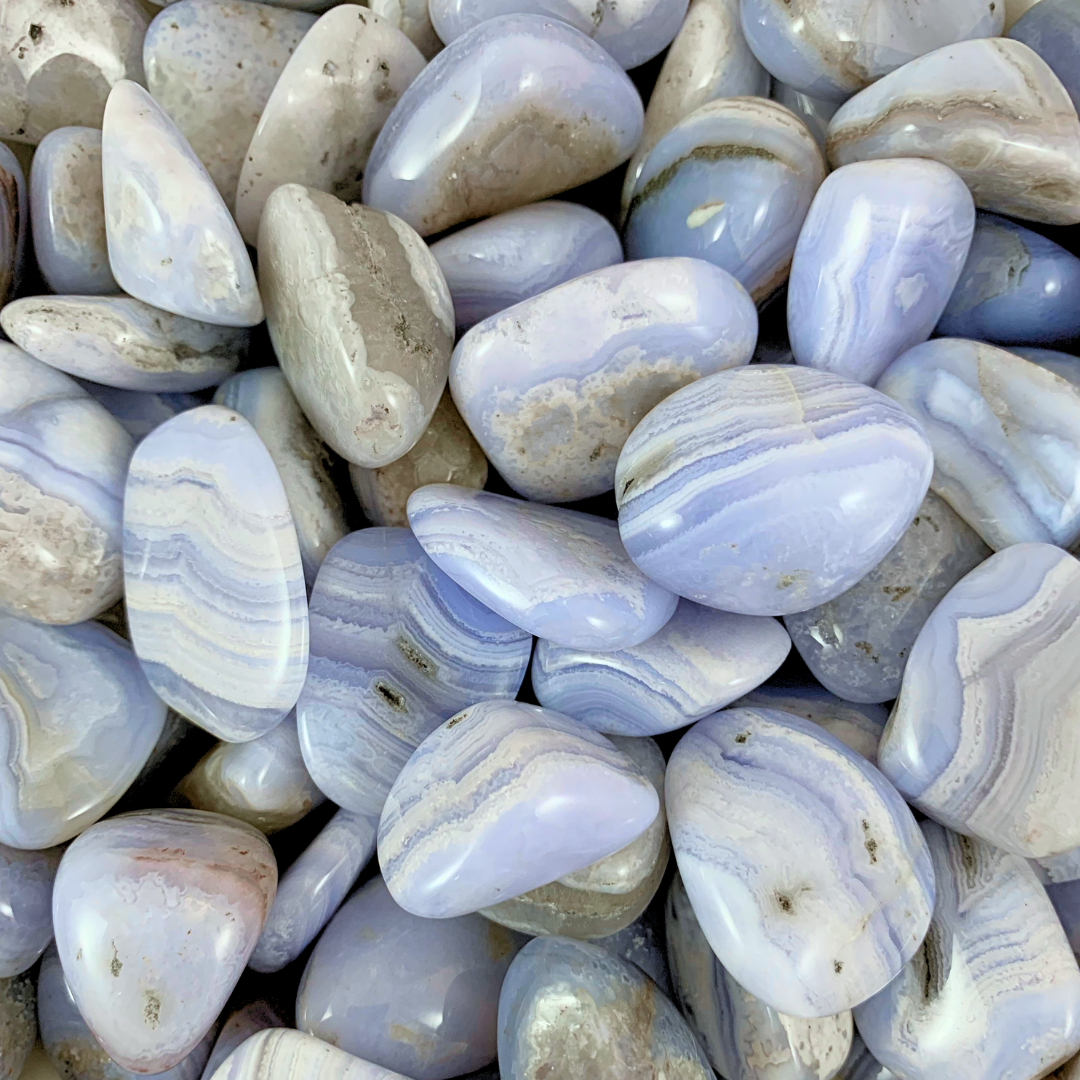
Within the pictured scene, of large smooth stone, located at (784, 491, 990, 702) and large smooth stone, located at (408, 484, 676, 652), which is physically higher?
large smooth stone, located at (408, 484, 676, 652)

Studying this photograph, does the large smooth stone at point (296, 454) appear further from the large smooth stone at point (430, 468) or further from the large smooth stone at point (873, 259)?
the large smooth stone at point (873, 259)

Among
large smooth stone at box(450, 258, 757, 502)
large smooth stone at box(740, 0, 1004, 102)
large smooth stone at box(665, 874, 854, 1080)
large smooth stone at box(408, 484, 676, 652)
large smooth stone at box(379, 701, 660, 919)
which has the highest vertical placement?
large smooth stone at box(740, 0, 1004, 102)

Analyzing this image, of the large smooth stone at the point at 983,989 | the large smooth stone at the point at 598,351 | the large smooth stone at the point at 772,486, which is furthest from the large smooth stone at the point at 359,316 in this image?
the large smooth stone at the point at 983,989

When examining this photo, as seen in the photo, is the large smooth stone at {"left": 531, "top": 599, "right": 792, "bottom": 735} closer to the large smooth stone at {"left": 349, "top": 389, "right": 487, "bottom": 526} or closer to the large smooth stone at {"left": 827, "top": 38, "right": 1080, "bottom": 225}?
the large smooth stone at {"left": 349, "top": 389, "right": 487, "bottom": 526}

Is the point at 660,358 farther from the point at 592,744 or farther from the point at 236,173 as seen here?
the point at 236,173

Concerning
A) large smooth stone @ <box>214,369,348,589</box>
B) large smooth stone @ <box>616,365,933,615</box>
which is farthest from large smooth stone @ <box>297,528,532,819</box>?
large smooth stone @ <box>616,365,933,615</box>

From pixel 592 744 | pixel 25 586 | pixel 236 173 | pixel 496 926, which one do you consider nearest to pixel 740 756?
pixel 592 744

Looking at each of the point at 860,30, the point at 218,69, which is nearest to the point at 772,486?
the point at 860,30

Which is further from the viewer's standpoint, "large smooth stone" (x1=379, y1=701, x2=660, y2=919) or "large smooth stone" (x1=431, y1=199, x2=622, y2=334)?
"large smooth stone" (x1=431, y1=199, x2=622, y2=334)
